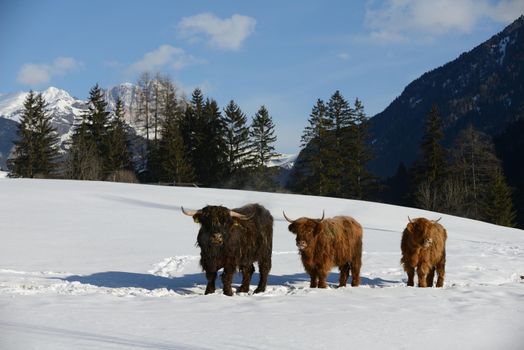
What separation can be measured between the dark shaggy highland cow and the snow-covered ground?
48cm

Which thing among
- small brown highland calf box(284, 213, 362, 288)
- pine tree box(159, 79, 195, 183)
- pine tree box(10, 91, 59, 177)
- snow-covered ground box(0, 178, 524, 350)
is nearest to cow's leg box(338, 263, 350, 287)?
small brown highland calf box(284, 213, 362, 288)

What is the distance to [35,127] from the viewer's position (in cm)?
4619

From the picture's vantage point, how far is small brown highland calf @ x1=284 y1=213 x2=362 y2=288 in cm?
929

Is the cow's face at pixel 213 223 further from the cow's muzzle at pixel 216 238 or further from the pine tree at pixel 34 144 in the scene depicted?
the pine tree at pixel 34 144

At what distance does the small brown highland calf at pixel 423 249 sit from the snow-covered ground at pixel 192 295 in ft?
1.47

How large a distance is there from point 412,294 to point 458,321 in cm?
177

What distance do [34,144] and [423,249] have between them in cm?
4283

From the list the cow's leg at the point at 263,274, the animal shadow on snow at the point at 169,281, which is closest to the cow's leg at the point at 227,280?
the cow's leg at the point at 263,274

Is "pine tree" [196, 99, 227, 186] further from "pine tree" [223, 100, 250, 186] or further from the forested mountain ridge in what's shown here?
the forested mountain ridge

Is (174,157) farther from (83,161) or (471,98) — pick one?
(471,98)

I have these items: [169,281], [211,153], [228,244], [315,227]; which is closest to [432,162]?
[211,153]

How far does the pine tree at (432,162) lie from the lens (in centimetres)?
4353

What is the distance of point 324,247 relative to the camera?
9312mm

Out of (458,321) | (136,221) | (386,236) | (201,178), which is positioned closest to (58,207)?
(136,221)
